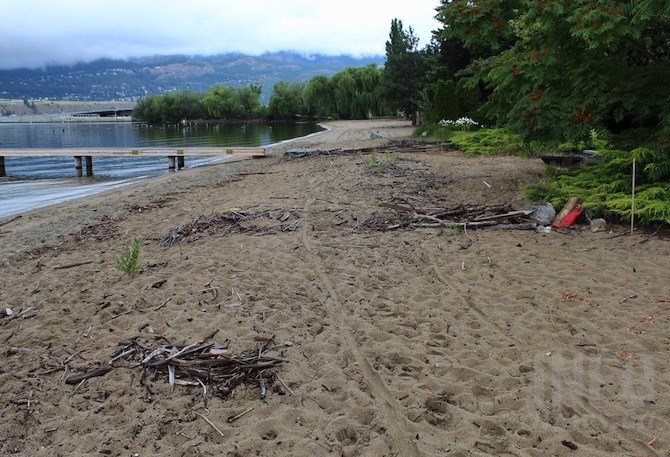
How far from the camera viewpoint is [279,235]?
8.38m

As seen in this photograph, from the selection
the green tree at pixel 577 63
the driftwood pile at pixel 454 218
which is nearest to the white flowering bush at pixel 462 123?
the green tree at pixel 577 63

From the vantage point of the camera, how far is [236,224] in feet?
30.4

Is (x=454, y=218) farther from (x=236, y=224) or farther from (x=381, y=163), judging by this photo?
(x=381, y=163)

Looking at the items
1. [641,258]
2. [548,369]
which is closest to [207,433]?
[548,369]

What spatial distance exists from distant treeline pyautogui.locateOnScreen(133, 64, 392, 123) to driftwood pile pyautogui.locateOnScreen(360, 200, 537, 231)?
1561 inches

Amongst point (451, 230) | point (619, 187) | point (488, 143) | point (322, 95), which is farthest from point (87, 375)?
point (322, 95)

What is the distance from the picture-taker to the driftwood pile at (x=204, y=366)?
160 inches

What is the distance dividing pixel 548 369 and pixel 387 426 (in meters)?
1.46

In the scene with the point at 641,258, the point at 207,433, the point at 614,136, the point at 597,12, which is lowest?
the point at 207,433

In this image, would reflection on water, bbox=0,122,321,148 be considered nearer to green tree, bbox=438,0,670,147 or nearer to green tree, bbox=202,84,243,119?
green tree, bbox=202,84,243,119

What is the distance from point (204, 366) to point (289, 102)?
97.8 meters

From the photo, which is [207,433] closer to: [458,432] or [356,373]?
[356,373]

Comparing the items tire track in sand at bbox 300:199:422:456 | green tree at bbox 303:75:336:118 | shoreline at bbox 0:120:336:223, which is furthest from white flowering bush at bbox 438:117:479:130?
green tree at bbox 303:75:336:118

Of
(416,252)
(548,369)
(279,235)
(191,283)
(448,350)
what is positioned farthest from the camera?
(279,235)
